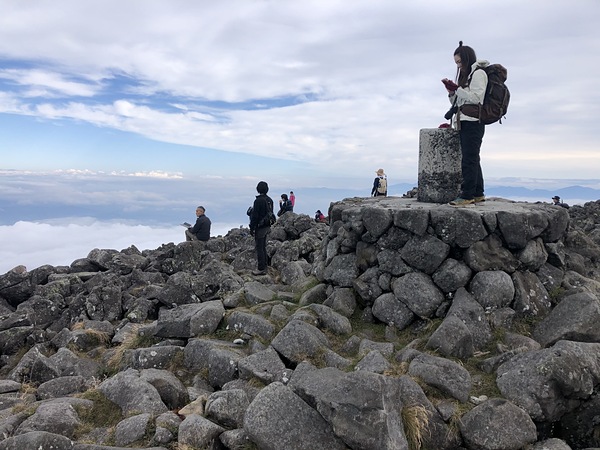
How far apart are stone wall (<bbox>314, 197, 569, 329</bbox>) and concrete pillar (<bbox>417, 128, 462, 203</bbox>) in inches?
37.3

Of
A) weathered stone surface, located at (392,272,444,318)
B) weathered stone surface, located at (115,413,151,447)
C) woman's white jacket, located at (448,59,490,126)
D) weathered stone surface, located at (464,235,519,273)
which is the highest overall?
woman's white jacket, located at (448,59,490,126)

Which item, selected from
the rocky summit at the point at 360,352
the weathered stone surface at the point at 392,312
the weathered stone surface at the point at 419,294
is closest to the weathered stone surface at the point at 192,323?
the rocky summit at the point at 360,352

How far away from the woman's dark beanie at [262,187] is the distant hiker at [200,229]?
228 inches

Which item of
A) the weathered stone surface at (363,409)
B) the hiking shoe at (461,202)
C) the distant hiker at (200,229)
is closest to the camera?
the weathered stone surface at (363,409)

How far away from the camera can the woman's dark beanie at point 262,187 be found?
16875 millimetres

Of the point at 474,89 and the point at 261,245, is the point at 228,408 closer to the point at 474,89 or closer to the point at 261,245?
the point at 474,89

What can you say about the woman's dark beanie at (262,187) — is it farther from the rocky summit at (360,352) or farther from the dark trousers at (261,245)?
the rocky summit at (360,352)

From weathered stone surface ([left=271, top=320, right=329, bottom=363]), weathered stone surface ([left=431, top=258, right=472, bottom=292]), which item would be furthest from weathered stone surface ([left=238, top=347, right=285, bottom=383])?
weathered stone surface ([left=431, top=258, right=472, bottom=292])

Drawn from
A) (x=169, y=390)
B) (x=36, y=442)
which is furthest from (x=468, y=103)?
(x=36, y=442)

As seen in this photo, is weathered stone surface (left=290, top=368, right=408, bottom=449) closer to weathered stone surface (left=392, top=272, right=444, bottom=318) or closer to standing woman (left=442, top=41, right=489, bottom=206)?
weathered stone surface (left=392, top=272, right=444, bottom=318)

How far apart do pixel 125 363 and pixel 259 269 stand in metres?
8.08

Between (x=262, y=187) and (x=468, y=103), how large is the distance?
805 centimetres

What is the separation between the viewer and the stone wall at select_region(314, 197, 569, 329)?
10078 millimetres

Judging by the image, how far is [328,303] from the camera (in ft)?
37.1
